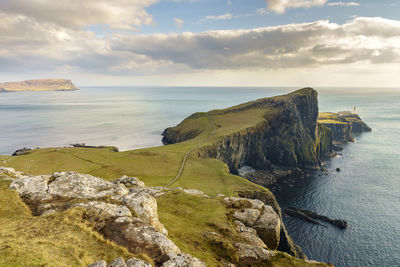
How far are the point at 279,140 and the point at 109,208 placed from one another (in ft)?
429

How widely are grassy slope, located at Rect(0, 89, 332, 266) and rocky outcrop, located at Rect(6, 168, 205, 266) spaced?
350 centimetres

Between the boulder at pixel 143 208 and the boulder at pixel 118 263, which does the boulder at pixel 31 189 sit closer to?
the boulder at pixel 143 208

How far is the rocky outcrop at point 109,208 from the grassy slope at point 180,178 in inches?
138

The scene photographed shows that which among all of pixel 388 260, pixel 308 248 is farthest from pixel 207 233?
pixel 388 260

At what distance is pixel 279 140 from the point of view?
140000 mm

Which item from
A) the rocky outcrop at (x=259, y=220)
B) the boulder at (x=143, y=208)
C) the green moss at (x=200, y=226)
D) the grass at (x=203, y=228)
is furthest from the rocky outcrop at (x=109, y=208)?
the rocky outcrop at (x=259, y=220)

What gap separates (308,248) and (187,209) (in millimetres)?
40882

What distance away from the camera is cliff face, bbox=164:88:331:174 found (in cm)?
12038

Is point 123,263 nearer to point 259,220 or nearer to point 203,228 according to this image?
point 203,228

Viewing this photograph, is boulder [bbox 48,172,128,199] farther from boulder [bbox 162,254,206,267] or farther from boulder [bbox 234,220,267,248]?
boulder [bbox 234,220,267,248]

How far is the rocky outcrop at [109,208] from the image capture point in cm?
1981

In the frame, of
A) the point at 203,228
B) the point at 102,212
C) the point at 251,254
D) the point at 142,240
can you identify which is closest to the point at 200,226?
the point at 203,228

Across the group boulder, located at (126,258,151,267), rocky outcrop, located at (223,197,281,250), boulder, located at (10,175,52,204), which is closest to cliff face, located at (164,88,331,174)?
A: rocky outcrop, located at (223,197,281,250)

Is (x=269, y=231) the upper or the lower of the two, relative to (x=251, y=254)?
lower
